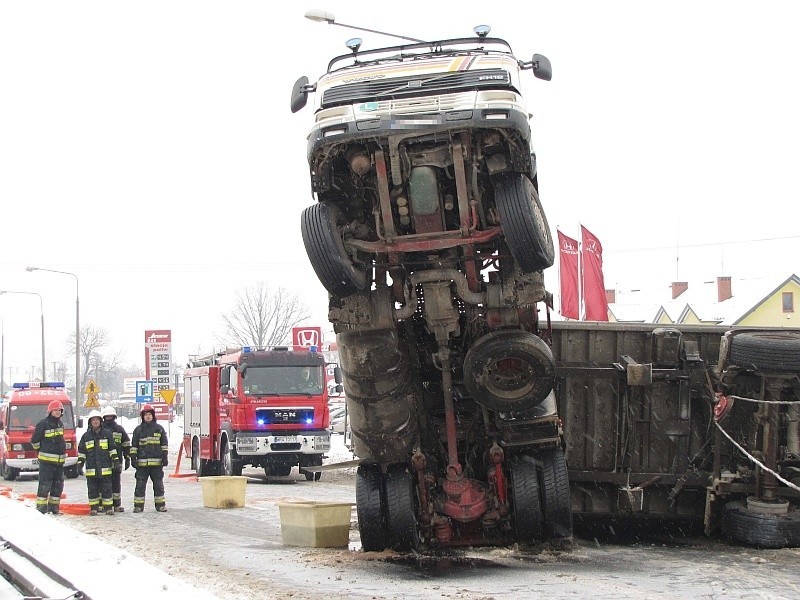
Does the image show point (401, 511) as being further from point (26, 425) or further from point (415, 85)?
point (26, 425)

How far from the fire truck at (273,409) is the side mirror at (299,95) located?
492 inches

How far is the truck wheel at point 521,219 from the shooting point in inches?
323

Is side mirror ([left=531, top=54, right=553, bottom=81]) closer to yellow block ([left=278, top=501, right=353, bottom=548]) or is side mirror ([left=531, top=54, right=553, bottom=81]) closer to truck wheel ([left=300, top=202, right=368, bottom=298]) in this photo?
truck wheel ([left=300, top=202, right=368, bottom=298])

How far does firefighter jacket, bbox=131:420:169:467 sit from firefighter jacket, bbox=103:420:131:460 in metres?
0.15

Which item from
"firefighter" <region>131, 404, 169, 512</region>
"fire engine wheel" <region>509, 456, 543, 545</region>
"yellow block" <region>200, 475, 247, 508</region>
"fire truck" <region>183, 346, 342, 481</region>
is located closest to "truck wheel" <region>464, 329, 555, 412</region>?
"fire engine wheel" <region>509, 456, 543, 545</region>

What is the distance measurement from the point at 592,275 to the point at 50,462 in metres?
9.63

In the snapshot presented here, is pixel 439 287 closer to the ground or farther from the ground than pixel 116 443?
farther from the ground

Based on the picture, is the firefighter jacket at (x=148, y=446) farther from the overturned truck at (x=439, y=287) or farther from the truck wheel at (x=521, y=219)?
the truck wheel at (x=521, y=219)

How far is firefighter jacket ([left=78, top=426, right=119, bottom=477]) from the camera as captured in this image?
14859 mm

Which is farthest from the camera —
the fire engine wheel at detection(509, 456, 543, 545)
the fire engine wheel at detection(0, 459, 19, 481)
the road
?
the fire engine wheel at detection(0, 459, 19, 481)

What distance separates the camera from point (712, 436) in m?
10.3

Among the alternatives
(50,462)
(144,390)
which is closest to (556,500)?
(50,462)

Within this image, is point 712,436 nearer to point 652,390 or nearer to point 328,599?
point 652,390

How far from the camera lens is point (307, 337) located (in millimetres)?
27953
